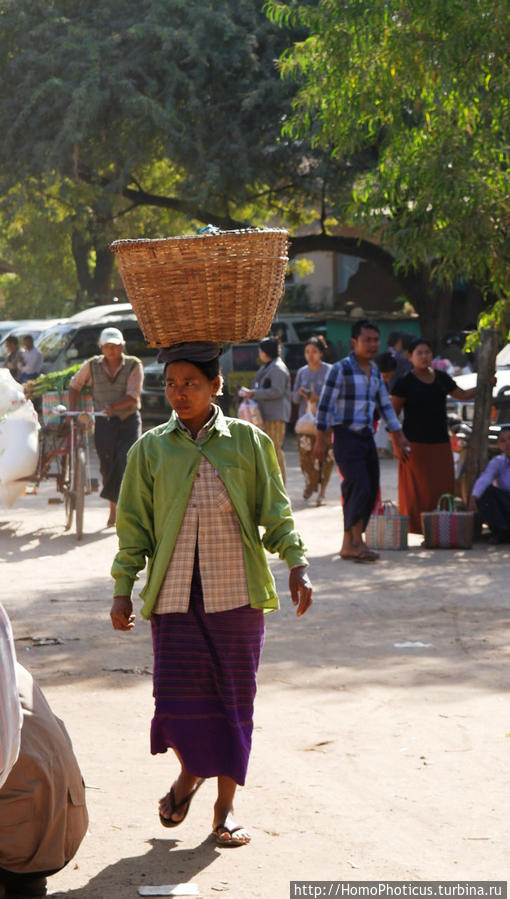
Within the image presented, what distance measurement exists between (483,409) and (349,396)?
2.03 m

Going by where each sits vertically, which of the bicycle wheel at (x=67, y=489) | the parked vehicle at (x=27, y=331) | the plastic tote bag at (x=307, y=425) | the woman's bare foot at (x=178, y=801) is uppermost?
the parked vehicle at (x=27, y=331)

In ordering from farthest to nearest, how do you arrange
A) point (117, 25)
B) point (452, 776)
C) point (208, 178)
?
point (117, 25) → point (208, 178) → point (452, 776)

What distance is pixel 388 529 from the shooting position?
1152 cm

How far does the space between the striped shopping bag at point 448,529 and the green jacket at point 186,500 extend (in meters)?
6.93

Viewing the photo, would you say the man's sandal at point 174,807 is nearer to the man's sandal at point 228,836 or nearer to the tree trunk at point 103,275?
the man's sandal at point 228,836

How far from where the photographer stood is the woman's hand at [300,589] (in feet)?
15.2

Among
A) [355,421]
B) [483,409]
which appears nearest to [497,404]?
[483,409]

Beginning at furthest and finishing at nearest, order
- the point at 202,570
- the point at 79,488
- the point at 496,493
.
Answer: the point at 79,488, the point at 496,493, the point at 202,570

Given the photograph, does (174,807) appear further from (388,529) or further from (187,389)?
(388,529)

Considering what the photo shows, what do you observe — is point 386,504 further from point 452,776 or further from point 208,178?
point 208,178

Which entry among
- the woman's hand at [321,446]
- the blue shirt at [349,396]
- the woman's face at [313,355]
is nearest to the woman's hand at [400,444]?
the blue shirt at [349,396]

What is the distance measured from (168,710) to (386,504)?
284 inches

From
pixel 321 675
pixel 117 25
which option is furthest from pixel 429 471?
pixel 117 25

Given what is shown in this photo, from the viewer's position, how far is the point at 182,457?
4.65 metres
